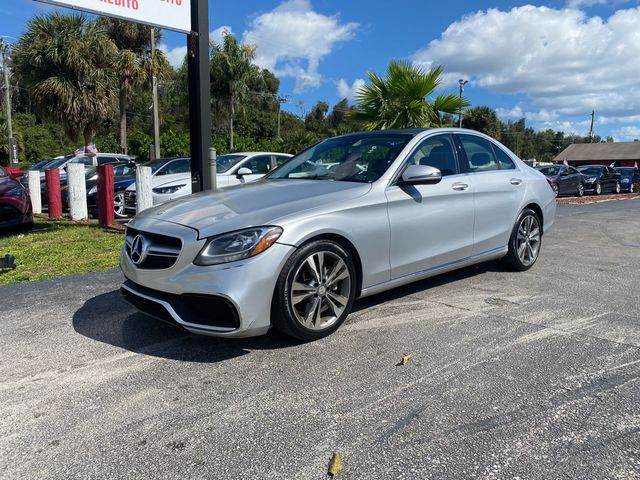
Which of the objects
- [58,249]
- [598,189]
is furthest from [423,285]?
[598,189]

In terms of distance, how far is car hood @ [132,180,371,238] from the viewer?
3.36m

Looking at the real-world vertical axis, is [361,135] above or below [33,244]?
above

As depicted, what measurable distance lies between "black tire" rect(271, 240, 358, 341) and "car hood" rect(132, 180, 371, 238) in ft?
0.92

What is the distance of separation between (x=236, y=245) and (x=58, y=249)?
203 inches

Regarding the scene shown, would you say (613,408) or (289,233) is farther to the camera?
(289,233)

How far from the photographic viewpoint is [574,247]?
7.59 metres

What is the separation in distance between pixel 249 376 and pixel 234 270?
2.16 ft

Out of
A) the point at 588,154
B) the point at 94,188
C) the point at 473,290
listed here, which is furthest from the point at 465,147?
the point at 588,154

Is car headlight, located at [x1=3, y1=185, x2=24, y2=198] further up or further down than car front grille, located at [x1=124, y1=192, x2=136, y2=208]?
further up

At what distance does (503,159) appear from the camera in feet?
18.5

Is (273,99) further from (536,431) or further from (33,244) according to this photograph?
(536,431)

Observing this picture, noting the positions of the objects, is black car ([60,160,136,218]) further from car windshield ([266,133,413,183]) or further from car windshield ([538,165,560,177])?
car windshield ([538,165,560,177])

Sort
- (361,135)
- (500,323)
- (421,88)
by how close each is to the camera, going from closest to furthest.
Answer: (500,323), (361,135), (421,88)

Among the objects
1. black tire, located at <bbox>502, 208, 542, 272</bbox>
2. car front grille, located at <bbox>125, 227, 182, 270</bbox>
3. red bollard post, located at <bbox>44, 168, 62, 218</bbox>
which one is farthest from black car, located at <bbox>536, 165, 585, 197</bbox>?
car front grille, located at <bbox>125, 227, 182, 270</bbox>
